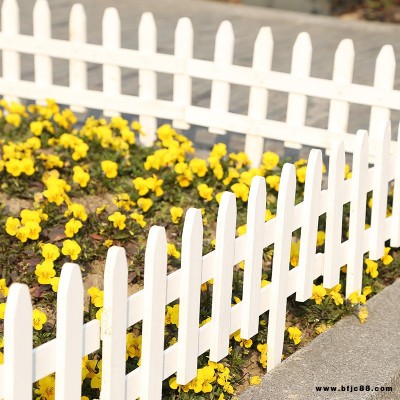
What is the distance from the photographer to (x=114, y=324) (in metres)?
3.19

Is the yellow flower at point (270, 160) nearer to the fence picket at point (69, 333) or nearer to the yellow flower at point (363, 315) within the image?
the yellow flower at point (363, 315)

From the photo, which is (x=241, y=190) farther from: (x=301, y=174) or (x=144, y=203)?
(x=144, y=203)

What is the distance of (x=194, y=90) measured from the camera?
324 inches

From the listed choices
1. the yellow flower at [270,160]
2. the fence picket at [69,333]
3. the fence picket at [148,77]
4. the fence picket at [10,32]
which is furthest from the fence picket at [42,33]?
the fence picket at [69,333]

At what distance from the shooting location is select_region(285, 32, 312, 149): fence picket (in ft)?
18.9

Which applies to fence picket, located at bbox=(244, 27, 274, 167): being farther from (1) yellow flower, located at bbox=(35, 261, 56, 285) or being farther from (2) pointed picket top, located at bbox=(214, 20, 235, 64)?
(1) yellow flower, located at bbox=(35, 261, 56, 285)

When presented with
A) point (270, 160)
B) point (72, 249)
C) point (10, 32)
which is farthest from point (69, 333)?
point (10, 32)

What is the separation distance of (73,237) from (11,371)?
5.82ft

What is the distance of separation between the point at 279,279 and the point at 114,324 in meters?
0.97

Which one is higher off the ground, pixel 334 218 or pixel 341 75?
pixel 341 75

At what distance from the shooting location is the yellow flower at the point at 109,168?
5207 millimetres

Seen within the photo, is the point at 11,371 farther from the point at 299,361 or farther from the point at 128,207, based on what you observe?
the point at 128,207

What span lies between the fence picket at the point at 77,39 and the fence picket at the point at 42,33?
17cm

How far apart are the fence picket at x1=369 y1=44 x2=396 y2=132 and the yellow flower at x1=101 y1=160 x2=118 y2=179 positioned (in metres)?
1.54
